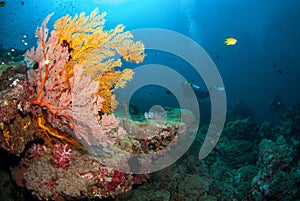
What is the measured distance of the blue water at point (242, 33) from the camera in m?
53.1

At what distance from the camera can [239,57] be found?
80188mm

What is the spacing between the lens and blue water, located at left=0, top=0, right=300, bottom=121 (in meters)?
53.1

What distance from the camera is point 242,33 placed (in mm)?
70562

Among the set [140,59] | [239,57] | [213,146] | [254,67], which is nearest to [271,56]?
[254,67]

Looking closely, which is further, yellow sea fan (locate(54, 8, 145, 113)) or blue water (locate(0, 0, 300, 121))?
blue water (locate(0, 0, 300, 121))

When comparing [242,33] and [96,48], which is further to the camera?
[242,33]

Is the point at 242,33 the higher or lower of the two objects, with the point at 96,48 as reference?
higher

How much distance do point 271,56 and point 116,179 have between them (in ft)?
239

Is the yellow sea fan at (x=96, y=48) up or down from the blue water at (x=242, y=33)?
down

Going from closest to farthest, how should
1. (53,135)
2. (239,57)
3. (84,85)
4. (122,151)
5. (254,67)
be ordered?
(84,85)
(53,135)
(122,151)
(254,67)
(239,57)

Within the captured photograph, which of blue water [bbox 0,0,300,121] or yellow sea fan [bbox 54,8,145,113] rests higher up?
blue water [bbox 0,0,300,121]

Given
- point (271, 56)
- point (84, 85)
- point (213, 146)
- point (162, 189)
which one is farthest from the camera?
point (271, 56)

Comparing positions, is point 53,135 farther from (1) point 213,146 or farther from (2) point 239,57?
(2) point 239,57

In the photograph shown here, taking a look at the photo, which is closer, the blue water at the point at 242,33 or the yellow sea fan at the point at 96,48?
the yellow sea fan at the point at 96,48
